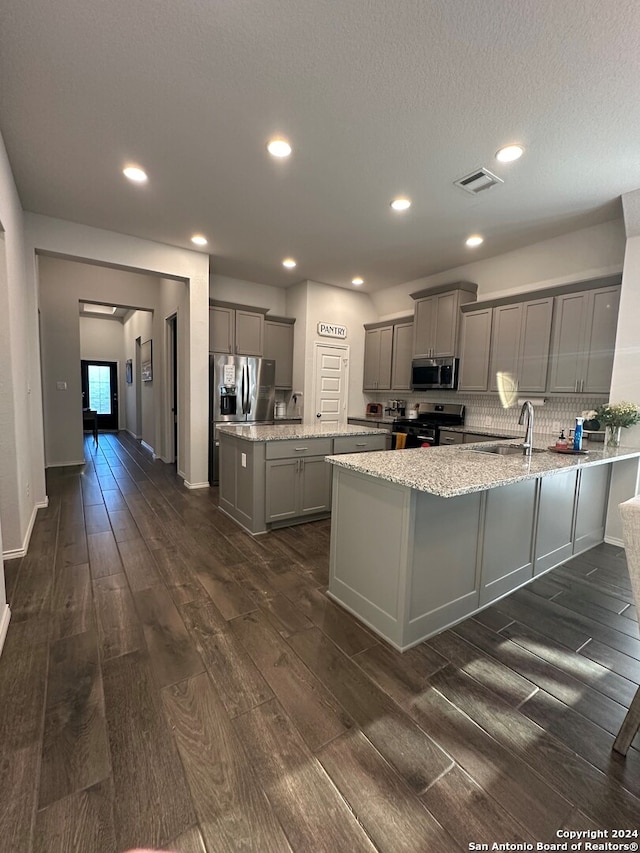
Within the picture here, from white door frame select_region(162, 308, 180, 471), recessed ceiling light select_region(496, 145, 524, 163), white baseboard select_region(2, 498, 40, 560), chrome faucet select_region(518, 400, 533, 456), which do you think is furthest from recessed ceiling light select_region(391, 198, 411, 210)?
white baseboard select_region(2, 498, 40, 560)

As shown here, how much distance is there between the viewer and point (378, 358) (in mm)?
6320

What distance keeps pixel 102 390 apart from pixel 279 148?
31.0 ft

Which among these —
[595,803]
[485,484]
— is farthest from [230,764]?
[485,484]

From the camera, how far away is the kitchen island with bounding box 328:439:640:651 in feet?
6.03

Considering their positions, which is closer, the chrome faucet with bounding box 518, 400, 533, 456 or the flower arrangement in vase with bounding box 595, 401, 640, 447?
the chrome faucet with bounding box 518, 400, 533, 456

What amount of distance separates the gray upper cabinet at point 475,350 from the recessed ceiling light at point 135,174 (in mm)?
3946

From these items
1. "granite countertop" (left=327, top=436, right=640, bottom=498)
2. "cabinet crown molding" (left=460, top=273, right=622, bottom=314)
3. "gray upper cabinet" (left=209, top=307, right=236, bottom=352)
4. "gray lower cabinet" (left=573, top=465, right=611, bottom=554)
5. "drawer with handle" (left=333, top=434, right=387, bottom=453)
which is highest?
"cabinet crown molding" (left=460, top=273, right=622, bottom=314)

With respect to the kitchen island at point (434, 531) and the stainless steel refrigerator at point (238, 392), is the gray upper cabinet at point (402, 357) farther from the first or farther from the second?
the kitchen island at point (434, 531)

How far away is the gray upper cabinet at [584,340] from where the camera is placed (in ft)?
11.8

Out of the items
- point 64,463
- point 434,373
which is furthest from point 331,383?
point 64,463

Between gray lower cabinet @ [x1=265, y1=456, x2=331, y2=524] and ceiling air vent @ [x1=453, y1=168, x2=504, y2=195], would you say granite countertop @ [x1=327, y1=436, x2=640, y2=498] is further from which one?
ceiling air vent @ [x1=453, y1=168, x2=504, y2=195]

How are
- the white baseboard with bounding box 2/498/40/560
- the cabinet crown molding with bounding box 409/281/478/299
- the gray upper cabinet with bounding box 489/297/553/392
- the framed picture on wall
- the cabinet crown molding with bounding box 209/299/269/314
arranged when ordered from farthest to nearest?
the framed picture on wall < the cabinet crown molding with bounding box 209/299/269/314 < the cabinet crown molding with bounding box 409/281/478/299 < the gray upper cabinet with bounding box 489/297/553/392 < the white baseboard with bounding box 2/498/40/560

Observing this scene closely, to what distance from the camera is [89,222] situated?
3771 millimetres

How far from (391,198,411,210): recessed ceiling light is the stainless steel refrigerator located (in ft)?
8.94
